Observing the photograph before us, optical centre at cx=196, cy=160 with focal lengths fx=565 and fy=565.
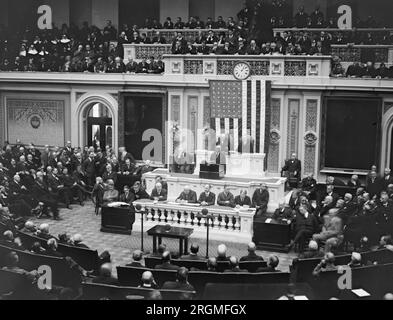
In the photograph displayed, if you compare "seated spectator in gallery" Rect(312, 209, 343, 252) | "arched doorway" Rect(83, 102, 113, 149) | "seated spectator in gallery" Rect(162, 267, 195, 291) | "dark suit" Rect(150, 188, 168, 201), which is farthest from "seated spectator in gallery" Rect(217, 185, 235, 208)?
"arched doorway" Rect(83, 102, 113, 149)

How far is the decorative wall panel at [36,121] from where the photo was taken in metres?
24.3

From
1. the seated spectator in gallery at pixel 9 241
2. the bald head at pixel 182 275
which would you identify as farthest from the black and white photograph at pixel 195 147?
the seated spectator in gallery at pixel 9 241

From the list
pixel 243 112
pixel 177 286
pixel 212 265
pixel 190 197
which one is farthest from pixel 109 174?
pixel 177 286

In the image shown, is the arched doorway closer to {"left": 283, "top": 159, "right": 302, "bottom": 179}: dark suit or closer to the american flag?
the american flag

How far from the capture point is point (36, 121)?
24.5 m

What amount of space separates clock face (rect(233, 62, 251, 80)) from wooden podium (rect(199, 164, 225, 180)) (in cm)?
447

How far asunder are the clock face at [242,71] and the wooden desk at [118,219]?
7334 mm

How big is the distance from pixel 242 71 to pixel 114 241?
28.9 ft

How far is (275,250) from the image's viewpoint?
14.7m

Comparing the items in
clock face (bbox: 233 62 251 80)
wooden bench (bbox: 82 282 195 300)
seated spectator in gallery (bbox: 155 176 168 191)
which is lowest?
wooden bench (bbox: 82 282 195 300)

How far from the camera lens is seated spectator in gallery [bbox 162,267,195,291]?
9820mm

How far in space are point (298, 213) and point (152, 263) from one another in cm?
482
